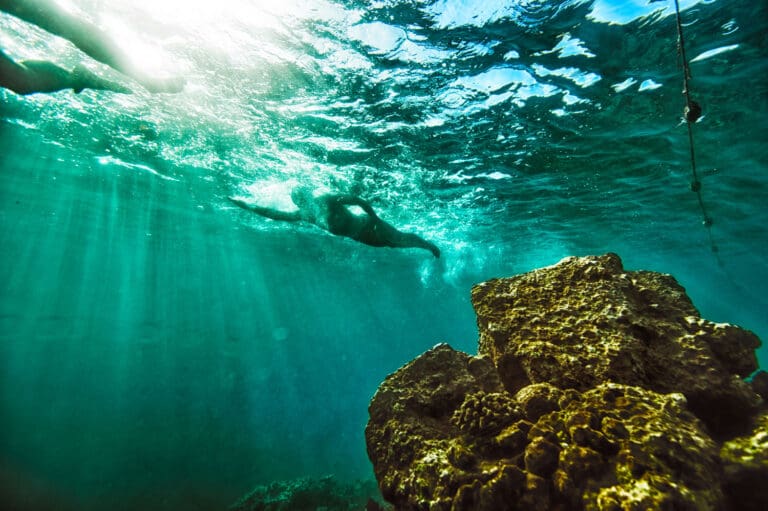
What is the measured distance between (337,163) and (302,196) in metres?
4.21

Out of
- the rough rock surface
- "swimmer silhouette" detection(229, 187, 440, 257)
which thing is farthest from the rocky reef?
"swimmer silhouette" detection(229, 187, 440, 257)

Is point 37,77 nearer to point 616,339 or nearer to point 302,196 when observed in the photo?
point 616,339

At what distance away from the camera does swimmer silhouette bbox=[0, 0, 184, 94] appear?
14.2 feet

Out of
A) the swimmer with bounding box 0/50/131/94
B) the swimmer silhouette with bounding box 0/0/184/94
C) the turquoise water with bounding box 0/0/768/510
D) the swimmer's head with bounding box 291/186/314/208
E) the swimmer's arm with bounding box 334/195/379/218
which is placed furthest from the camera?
the swimmer's head with bounding box 291/186/314/208

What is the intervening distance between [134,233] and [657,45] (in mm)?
34319

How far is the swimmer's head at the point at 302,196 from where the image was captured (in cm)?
1578

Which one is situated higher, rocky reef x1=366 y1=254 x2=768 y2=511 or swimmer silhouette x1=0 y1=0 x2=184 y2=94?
swimmer silhouette x1=0 y1=0 x2=184 y2=94

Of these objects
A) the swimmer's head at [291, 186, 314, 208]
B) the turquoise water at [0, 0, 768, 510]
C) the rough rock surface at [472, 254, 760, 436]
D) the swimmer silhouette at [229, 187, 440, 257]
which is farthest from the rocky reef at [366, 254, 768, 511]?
the swimmer's head at [291, 186, 314, 208]

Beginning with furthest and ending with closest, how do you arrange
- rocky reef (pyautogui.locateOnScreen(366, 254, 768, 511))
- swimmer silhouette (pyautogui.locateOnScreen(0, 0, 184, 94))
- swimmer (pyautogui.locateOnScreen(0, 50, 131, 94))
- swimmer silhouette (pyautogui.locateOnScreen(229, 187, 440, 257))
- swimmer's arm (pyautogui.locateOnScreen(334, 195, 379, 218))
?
swimmer silhouette (pyautogui.locateOnScreen(229, 187, 440, 257)), swimmer's arm (pyautogui.locateOnScreen(334, 195, 379, 218)), swimmer silhouette (pyautogui.locateOnScreen(0, 0, 184, 94)), swimmer (pyautogui.locateOnScreen(0, 50, 131, 94)), rocky reef (pyautogui.locateOnScreen(366, 254, 768, 511))

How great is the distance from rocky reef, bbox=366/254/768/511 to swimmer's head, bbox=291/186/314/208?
42.6ft

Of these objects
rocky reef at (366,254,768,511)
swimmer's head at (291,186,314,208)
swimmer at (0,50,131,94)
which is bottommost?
rocky reef at (366,254,768,511)

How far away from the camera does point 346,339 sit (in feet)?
422

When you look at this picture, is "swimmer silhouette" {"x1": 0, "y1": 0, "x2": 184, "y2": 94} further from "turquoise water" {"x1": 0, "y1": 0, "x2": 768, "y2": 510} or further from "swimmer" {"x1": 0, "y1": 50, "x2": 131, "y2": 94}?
→ "turquoise water" {"x1": 0, "y1": 0, "x2": 768, "y2": 510}

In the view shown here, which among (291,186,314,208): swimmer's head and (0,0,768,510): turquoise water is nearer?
(0,0,768,510): turquoise water
